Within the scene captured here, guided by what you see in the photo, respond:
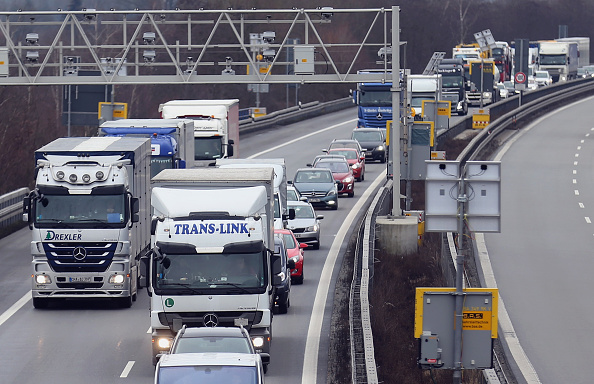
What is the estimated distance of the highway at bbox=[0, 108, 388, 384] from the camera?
67.3ft

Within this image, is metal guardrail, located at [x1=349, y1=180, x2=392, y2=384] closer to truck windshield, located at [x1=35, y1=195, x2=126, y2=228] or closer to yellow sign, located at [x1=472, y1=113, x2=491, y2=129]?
truck windshield, located at [x1=35, y1=195, x2=126, y2=228]

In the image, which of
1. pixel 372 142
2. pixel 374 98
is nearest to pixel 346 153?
pixel 372 142

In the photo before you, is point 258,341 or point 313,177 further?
point 313,177

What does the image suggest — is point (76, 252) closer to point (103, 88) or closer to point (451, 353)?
point (451, 353)

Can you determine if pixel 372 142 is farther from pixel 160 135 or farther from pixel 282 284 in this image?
pixel 282 284

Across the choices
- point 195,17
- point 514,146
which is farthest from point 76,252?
point 195,17

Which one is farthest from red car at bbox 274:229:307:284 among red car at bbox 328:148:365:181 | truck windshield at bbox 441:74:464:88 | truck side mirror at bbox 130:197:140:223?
truck windshield at bbox 441:74:464:88

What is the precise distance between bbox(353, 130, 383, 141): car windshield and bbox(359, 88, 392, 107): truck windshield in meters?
4.03

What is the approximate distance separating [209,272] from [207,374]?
16.6 feet

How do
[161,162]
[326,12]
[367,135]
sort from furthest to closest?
1. [367,135]
2. [326,12]
3. [161,162]

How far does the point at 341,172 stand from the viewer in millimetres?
47625

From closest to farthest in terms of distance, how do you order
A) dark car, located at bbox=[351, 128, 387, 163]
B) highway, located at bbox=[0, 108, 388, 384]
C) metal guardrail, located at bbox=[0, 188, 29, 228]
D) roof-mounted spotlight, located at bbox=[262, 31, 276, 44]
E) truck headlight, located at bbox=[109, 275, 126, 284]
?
highway, located at bbox=[0, 108, 388, 384] → truck headlight, located at bbox=[109, 275, 126, 284] → metal guardrail, located at bbox=[0, 188, 29, 228] → roof-mounted spotlight, located at bbox=[262, 31, 276, 44] → dark car, located at bbox=[351, 128, 387, 163]

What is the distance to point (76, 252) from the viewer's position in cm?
2517

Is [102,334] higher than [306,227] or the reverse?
the reverse
